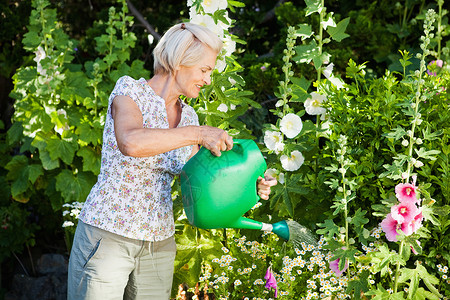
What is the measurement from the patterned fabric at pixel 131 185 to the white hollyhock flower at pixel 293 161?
0.70 meters

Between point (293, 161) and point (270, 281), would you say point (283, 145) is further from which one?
point (270, 281)

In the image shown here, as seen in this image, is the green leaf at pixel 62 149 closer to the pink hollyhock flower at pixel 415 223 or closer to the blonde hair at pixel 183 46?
the blonde hair at pixel 183 46

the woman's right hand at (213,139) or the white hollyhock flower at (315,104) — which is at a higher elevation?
the white hollyhock flower at (315,104)

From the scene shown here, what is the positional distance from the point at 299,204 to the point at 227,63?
2.45 feet

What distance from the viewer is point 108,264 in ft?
6.16

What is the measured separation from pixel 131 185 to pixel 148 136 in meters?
0.32

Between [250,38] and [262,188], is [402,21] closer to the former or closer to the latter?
[250,38]

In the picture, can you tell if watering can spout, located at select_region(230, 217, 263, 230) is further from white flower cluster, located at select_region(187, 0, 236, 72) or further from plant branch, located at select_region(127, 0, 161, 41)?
plant branch, located at select_region(127, 0, 161, 41)

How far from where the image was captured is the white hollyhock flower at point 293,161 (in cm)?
248

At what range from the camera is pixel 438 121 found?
2.30 meters

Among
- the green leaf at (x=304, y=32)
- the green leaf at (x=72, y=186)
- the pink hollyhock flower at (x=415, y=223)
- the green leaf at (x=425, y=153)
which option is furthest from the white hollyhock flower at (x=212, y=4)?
the green leaf at (x=72, y=186)

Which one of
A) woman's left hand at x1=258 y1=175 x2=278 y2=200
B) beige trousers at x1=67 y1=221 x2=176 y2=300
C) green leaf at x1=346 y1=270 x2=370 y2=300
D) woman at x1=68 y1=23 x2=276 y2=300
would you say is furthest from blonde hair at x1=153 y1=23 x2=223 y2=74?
green leaf at x1=346 y1=270 x2=370 y2=300

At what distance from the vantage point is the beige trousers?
1.88 m

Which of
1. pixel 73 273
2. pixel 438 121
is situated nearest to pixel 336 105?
pixel 438 121
